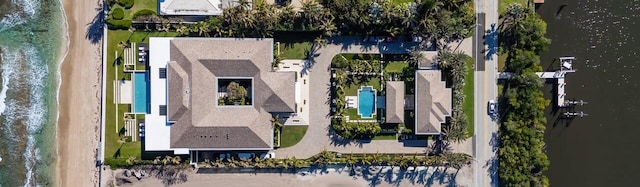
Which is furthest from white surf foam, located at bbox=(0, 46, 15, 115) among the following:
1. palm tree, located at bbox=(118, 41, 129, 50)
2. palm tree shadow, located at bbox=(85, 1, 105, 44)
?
palm tree, located at bbox=(118, 41, 129, 50)

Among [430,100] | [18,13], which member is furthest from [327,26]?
[18,13]

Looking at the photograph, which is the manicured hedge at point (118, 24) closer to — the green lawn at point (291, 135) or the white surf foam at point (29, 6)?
the white surf foam at point (29, 6)

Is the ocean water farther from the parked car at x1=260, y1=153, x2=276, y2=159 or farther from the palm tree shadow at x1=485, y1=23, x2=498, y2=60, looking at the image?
the palm tree shadow at x1=485, y1=23, x2=498, y2=60

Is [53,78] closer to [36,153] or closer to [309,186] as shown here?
[36,153]

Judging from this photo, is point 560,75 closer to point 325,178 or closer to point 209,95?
point 325,178

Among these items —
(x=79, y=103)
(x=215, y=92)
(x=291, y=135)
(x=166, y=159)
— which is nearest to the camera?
(x=215, y=92)
